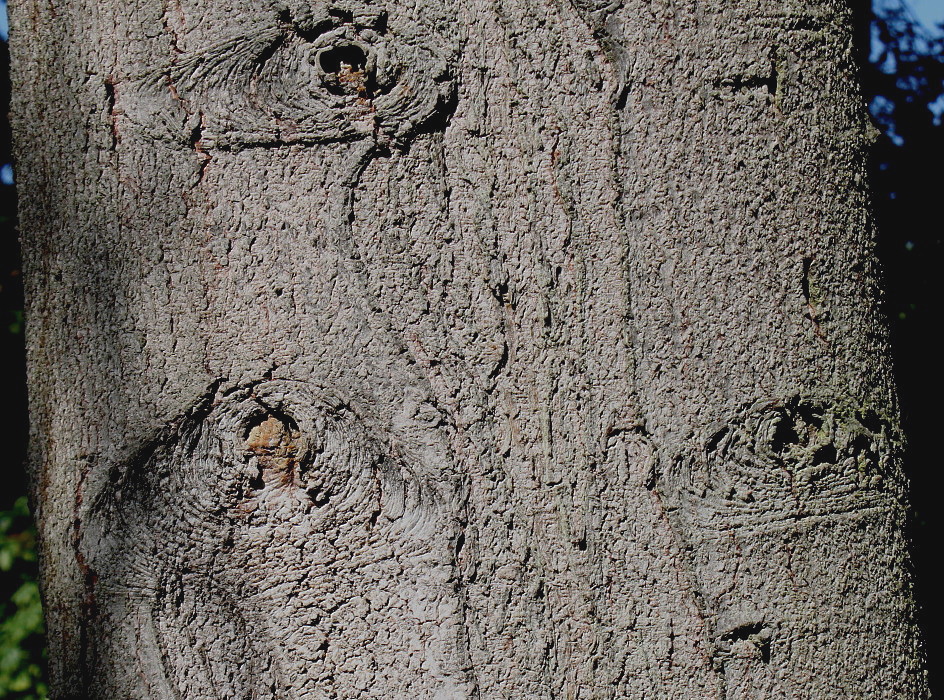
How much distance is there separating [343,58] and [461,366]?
22cm

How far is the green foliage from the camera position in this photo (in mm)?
3820

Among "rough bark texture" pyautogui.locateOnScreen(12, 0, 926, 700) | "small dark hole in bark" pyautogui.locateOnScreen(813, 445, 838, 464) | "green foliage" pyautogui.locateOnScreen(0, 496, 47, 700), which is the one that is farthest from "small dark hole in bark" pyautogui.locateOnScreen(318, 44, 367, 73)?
"green foliage" pyautogui.locateOnScreen(0, 496, 47, 700)

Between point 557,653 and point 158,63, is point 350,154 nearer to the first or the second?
point 158,63

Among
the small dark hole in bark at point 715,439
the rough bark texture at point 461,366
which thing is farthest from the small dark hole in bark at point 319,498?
the small dark hole in bark at point 715,439

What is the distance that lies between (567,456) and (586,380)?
A: 0.05 meters

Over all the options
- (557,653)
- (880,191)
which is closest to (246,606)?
(557,653)

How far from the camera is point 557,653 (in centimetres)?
51

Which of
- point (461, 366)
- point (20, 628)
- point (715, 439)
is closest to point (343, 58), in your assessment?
point (461, 366)

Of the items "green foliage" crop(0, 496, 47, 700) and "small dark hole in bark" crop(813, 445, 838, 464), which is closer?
"small dark hole in bark" crop(813, 445, 838, 464)

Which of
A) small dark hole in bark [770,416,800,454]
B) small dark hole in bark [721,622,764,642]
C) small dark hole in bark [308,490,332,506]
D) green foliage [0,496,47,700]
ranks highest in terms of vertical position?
small dark hole in bark [770,416,800,454]

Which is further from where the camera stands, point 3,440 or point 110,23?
point 3,440

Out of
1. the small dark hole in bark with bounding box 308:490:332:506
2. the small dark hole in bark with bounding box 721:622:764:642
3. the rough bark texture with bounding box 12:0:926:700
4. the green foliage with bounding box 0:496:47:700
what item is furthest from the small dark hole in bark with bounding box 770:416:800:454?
the green foliage with bounding box 0:496:47:700

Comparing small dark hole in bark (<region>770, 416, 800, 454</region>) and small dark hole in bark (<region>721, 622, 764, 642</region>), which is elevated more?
small dark hole in bark (<region>770, 416, 800, 454</region>)

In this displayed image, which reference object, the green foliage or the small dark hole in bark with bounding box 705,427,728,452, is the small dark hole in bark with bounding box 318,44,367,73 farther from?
the green foliage
